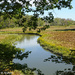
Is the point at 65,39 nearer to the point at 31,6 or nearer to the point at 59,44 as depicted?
the point at 59,44

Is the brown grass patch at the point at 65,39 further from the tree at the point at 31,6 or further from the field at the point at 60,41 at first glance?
the tree at the point at 31,6

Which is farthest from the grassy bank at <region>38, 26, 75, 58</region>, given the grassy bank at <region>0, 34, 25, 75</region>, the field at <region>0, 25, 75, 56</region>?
the grassy bank at <region>0, 34, 25, 75</region>

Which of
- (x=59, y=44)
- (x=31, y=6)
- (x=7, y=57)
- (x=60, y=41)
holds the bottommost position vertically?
(x=60, y=41)

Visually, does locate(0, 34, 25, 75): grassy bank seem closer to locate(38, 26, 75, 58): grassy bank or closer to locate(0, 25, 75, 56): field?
locate(38, 26, 75, 58): grassy bank

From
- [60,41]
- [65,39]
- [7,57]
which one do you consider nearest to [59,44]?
[60,41]

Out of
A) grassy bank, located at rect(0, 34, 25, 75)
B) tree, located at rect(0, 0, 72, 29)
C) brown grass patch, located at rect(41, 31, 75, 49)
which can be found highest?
tree, located at rect(0, 0, 72, 29)

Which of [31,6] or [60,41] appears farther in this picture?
[60,41]

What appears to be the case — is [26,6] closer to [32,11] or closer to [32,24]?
[32,11]

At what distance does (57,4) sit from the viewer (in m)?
7.74

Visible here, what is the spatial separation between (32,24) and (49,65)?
6720 mm

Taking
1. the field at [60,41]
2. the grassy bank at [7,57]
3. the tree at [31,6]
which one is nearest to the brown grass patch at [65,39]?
the field at [60,41]

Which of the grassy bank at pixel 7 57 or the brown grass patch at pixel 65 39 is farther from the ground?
the grassy bank at pixel 7 57

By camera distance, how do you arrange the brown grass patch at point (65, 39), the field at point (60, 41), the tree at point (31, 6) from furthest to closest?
the brown grass patch at point (65, 39) → the field at point (60, 41) → the tree at point (31, 6)

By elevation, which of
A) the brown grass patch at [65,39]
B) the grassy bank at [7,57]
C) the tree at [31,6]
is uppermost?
Result: the tree at [31,6]
